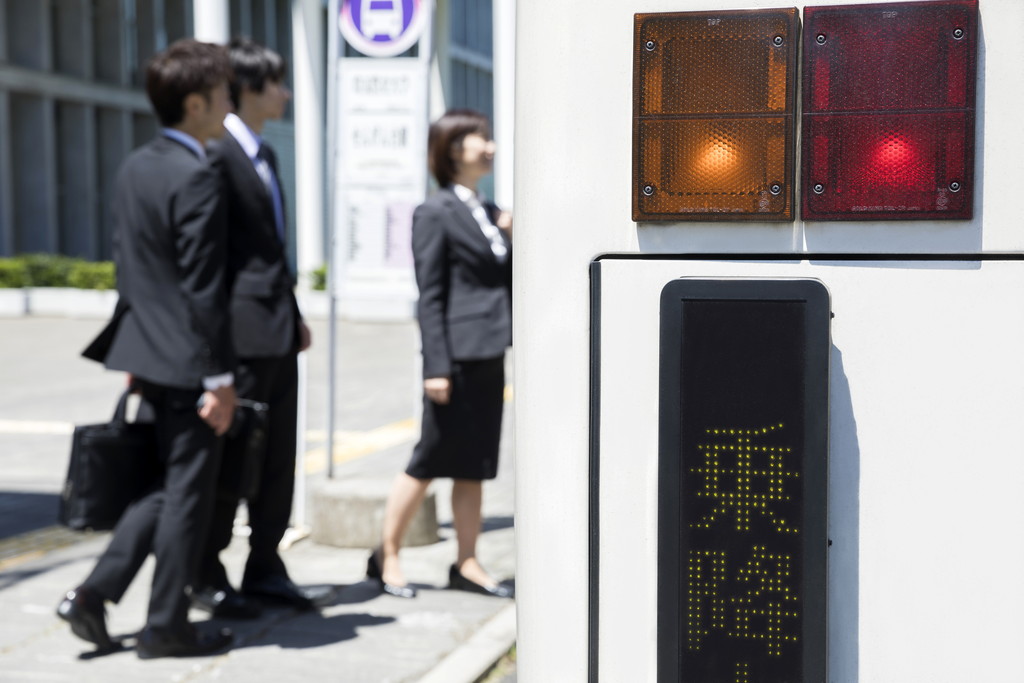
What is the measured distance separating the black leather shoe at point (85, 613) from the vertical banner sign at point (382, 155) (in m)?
2.67

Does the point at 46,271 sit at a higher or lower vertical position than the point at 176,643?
higher

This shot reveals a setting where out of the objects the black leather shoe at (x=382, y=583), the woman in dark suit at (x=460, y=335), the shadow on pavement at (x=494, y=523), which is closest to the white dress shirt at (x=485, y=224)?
the woman in dark suit at (x=460, y=335)

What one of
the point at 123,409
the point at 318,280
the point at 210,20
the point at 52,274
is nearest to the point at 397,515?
the point at 123,409

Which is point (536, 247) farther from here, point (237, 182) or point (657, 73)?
point (237, 182)

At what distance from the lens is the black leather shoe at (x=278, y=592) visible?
17.2 ft

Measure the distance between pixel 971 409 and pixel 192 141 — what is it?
3.38 m

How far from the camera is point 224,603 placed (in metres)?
5.08

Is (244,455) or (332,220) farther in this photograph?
(332,220)

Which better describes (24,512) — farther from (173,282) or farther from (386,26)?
(173,282)

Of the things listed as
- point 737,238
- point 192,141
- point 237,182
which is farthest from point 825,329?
point 237,182

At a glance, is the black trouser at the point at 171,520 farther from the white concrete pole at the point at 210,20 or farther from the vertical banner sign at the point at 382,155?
the white concrete pole at the point at 210,20

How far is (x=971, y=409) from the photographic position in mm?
1721

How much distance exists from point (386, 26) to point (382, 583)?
293 cm

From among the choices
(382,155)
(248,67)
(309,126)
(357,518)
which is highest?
(309,126)
